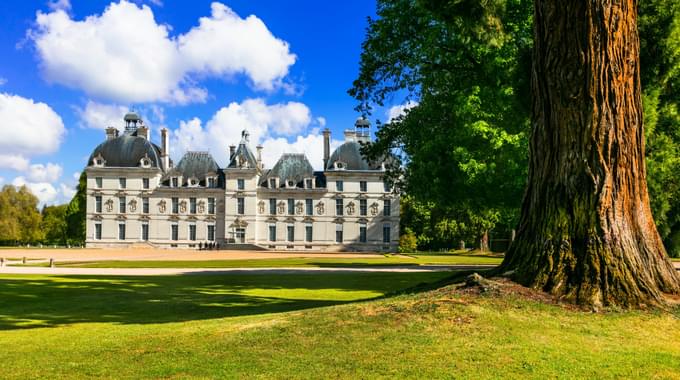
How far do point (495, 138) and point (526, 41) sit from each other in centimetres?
308

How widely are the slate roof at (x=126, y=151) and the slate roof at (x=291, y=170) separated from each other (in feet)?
43.1

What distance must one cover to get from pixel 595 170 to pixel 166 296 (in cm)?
988

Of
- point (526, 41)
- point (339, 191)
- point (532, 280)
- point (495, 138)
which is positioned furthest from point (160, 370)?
point (339, 191)

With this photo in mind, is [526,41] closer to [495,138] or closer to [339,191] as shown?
[495,138]

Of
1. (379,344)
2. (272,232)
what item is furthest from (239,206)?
(379,344)

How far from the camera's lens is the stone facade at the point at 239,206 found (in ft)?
193

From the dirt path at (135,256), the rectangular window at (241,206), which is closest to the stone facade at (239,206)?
the rectangular window at (241,206)

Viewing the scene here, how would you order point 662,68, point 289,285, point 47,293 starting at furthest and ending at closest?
1. point 289,285
2. point 47,293
3. point 662,68

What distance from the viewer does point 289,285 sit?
15.5m

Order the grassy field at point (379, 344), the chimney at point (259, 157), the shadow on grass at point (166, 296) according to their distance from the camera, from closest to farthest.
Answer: the grassy field at point (379, 344) < the shadow on grass at point (166, 296) < the chimney at point (259, 157)

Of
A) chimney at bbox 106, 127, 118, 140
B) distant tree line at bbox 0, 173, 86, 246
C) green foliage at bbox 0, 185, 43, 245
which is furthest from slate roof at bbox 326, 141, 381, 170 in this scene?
green foliage at bbox 0, 185, 43, 245

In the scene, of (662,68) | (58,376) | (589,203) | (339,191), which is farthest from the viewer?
(339,191)

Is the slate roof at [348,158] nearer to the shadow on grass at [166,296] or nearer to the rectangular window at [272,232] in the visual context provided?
the rectangular window at [272,232]

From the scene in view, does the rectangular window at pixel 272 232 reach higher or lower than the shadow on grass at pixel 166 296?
higher
